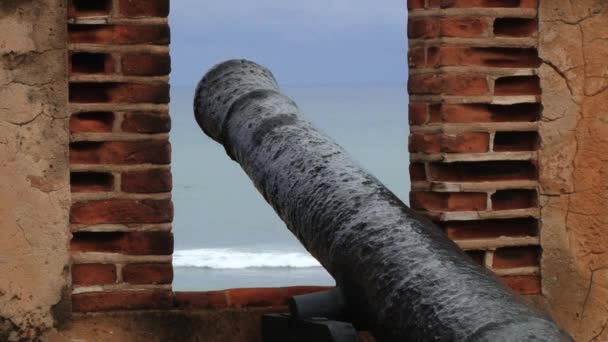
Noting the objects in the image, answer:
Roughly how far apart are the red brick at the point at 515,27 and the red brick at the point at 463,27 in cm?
7

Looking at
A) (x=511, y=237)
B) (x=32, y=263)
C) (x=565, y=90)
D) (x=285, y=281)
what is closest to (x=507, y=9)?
(x=565, y=90)

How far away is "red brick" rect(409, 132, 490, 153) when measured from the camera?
4.31 meters

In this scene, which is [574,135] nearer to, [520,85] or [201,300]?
[520,85]

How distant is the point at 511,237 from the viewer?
4438 millimetres

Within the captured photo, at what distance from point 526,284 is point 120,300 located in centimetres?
132

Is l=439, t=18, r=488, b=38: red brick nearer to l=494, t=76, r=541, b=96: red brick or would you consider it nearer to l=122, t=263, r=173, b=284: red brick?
l=494, t=76, r=541, b=96: red brick

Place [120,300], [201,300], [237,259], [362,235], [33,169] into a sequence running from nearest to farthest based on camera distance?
[362,235] < [33,169] < [120,300] < [201,300] < [237,259]

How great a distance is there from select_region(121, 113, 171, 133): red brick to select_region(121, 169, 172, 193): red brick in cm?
13

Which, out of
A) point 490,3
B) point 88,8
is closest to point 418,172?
point 490,3

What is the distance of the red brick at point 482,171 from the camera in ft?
14.3

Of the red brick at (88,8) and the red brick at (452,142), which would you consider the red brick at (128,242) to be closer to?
the red brick at (88,8)

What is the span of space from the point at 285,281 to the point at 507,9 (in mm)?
11164

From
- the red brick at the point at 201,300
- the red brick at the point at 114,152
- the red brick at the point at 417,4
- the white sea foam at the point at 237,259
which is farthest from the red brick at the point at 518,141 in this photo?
the white sea foam at the point at 237,259

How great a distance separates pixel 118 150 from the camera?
4207 mm
